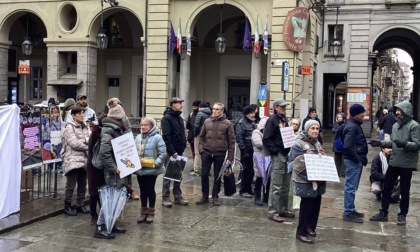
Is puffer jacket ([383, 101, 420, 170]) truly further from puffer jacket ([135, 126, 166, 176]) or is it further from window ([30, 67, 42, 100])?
window ([30, 67, 42, 100])

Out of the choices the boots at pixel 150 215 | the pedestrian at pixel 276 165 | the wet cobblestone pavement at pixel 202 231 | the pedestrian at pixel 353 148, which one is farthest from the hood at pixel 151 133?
the pedestrian at pixel 353 148

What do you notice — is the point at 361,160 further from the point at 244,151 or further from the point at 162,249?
the point at 162,249

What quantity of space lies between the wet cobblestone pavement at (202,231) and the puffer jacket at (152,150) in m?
0.88

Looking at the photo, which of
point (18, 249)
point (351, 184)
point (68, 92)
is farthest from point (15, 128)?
point (68, 92)

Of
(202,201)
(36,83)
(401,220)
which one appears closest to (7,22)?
(36,83)

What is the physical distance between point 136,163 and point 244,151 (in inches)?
125

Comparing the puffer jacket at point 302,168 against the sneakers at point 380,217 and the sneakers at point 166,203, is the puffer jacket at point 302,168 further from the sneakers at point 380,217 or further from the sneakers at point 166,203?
the sneakers at point 166,203

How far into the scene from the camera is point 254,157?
29.9 feet

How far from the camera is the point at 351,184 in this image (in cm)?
802

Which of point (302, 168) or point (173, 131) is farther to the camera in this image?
point (173, 131)

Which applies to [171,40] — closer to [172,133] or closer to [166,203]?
[172,133]

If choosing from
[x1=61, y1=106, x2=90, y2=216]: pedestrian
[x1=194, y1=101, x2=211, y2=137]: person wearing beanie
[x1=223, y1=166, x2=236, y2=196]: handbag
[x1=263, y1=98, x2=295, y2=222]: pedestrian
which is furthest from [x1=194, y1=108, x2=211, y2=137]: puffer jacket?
[x1=61, y1=106, x2=90, y2=216]: pedestrian

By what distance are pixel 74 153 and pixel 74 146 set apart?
195 mm

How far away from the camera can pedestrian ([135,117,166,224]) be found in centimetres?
738
